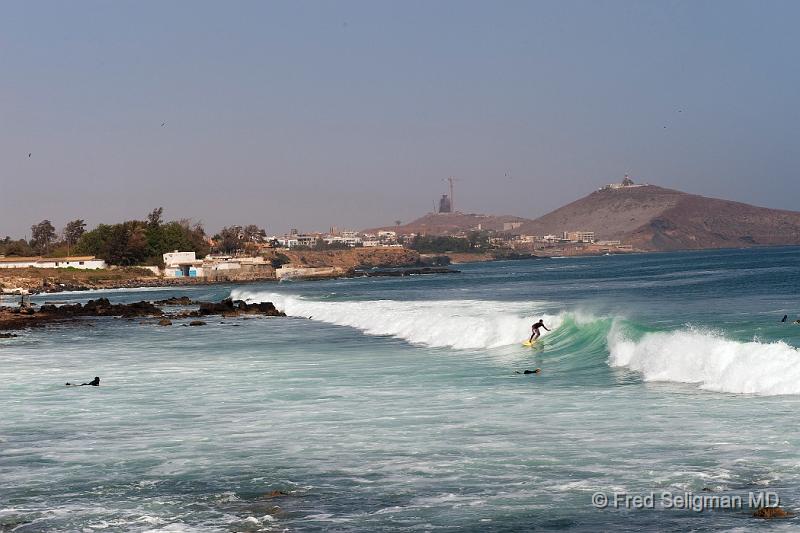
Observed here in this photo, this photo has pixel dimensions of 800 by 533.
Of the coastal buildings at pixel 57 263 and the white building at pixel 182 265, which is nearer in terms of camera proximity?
the coastal buildings at pixel 57 263

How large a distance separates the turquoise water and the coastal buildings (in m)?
129

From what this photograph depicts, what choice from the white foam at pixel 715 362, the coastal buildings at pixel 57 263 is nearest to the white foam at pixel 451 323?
the white foam at pixel 715 362

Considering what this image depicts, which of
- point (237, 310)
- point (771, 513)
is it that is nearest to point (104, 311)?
point (237, 310)

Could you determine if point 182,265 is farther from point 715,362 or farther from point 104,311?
point 715,362

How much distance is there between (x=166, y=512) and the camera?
42.4ft

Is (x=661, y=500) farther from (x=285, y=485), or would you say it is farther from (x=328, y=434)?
(x=328, y=434)

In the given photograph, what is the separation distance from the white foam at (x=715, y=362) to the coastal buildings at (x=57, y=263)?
14227 centimetres

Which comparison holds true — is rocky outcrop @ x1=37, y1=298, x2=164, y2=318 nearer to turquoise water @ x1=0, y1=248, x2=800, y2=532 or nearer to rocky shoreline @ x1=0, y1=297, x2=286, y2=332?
rocky shoreline @ x1=0, y1=297, x2=286, y2=332

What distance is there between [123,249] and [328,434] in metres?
160

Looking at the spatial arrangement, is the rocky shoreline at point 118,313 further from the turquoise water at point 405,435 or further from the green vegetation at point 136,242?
the green vegetation at point 136,242
